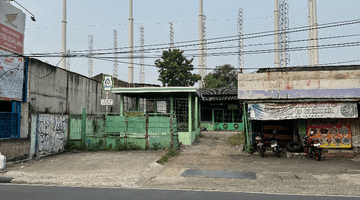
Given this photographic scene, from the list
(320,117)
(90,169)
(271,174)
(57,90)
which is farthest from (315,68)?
(57,90)

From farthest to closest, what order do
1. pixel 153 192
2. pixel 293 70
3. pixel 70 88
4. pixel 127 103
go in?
pixel 127 103 → pixel 70 88 → pixel 293 70 → pixel 153 192

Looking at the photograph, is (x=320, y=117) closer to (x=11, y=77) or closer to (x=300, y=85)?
(x=300, y=85)

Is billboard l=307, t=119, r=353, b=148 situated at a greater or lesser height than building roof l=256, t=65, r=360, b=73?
lesser

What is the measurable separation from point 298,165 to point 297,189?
3933 mm

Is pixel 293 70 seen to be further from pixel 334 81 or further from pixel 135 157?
pixel 135 157

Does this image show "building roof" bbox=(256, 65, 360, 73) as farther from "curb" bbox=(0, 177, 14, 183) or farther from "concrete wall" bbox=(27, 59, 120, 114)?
"curb" bbox=(0, 177, 14, 183)

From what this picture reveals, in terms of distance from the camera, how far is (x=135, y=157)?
43.5 feet

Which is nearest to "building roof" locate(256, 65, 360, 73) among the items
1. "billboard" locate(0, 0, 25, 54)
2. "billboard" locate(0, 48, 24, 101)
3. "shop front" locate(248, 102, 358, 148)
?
"shop front" locate(248, 102, 358, 148)

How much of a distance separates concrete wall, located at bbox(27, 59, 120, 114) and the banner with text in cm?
1006

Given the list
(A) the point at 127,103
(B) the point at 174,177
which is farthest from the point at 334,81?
(A) the point at 127,103

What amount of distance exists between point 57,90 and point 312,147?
513 inches

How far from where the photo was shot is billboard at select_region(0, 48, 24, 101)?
11.5m

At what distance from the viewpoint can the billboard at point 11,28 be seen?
13.2 metres

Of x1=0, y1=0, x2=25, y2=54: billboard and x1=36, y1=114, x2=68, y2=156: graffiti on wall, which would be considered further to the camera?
x1=36, y1=114, x2=68, y2=156: graffiti on wall
